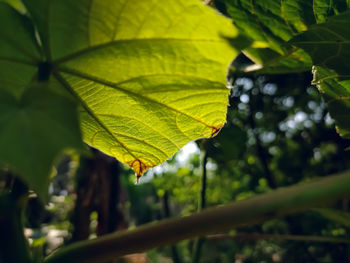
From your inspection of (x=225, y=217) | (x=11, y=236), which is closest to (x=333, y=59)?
(x=225, y=217)

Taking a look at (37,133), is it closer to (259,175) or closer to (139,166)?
(139,166)

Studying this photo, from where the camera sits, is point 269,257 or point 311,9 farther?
point 269,257

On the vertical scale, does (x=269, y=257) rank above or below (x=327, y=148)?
below

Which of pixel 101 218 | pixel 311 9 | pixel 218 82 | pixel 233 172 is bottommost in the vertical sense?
pixel 233 172

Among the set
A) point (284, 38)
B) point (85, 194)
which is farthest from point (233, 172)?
point (284, 38)

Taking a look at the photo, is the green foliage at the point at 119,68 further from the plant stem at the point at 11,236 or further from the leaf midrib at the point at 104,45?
the plant stem at the point at 11,236

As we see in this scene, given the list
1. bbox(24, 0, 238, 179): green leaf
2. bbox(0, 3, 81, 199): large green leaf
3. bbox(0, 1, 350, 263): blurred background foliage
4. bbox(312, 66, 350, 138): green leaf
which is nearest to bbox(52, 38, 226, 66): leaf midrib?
bbox(24, 0, 238, 179): green leaf

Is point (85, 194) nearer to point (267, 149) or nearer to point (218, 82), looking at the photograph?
point (218, 82)
